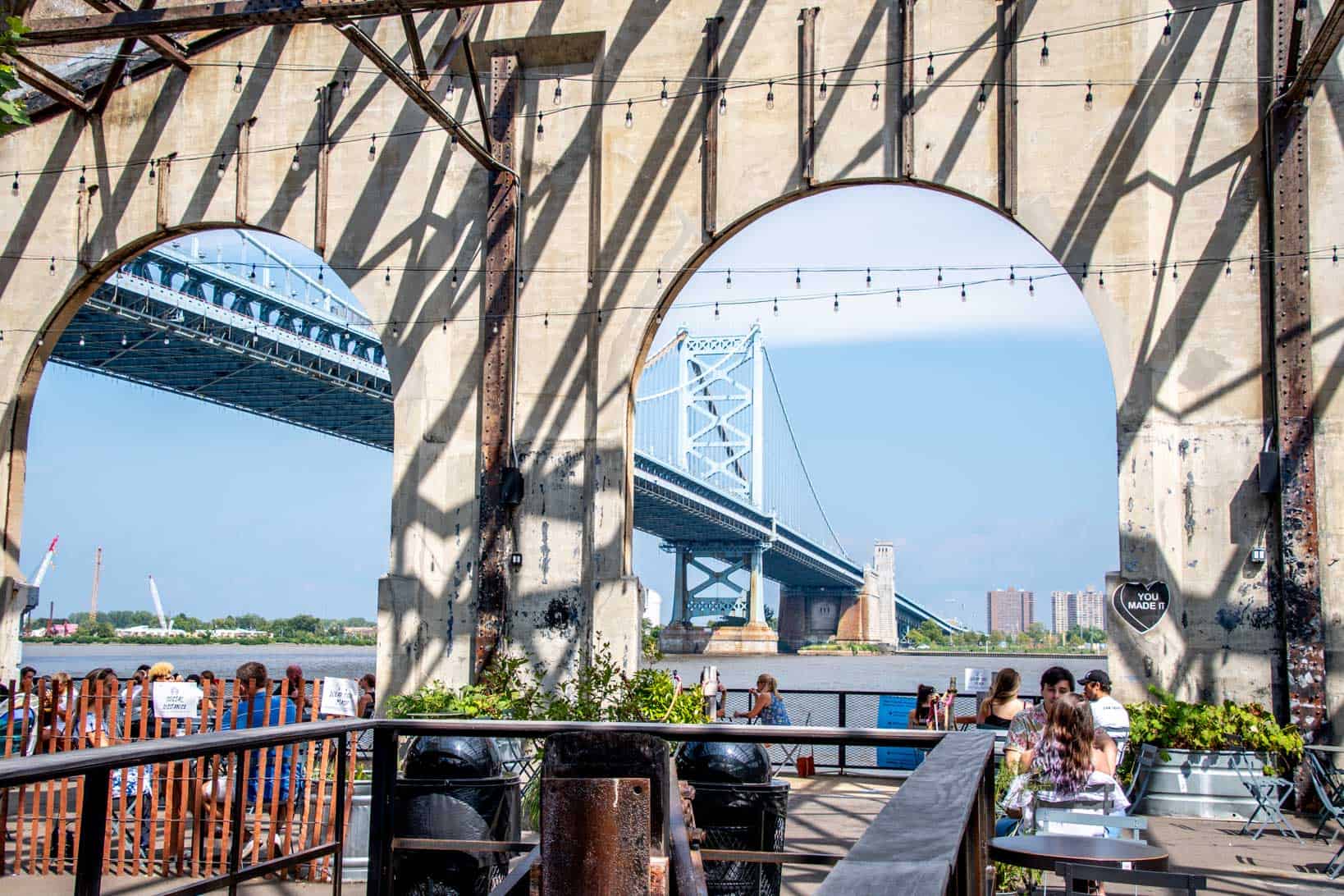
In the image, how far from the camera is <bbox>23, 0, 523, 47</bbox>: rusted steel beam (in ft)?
33.4

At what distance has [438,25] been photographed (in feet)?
45.9

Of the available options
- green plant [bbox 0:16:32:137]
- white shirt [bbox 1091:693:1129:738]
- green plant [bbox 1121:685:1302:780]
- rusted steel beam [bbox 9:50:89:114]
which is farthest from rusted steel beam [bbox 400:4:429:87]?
green plant [bbox 1121:685:1302:780]

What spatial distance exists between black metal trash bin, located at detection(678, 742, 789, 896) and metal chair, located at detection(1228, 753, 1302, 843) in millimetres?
4540

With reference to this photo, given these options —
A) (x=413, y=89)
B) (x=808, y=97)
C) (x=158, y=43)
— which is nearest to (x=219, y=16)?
(x=413, y=89)

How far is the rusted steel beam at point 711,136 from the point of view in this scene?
13188 millimetres

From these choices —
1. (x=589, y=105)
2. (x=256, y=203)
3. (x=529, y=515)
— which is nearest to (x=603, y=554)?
(x=529, y=515)

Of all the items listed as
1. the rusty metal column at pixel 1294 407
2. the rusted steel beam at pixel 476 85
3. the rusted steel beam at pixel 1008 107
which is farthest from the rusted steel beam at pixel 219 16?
the rusty metal column at pixel 1294 407

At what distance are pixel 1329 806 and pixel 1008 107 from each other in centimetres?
651

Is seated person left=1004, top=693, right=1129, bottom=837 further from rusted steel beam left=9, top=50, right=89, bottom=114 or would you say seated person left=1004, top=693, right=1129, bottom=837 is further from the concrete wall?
rusted steel beam left=9, top=50, right=89, bottom=114

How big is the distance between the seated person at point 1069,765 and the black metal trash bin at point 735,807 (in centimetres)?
132

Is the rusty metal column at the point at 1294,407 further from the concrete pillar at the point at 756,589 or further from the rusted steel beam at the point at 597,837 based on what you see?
the concrete pillar at the point at 756,589

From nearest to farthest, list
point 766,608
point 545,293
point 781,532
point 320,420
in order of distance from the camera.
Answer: point 545,293, point 320,420, point 781,532, point 766,608

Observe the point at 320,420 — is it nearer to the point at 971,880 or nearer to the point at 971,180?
the point at 971,180

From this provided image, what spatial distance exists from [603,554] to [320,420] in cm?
2805
